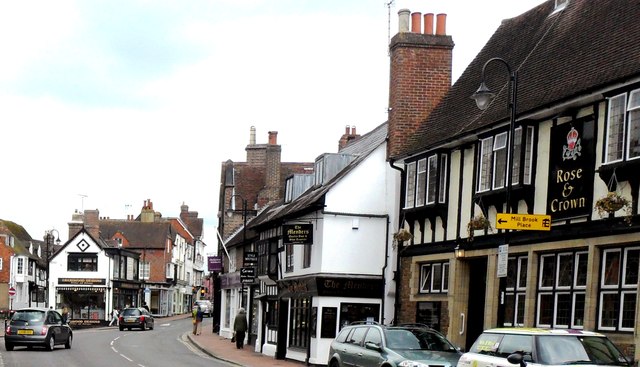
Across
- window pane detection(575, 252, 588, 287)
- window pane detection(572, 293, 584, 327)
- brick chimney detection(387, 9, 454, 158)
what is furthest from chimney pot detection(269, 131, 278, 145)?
window pane detection(572, 293, 584, 327)

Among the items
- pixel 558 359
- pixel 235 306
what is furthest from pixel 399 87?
pixel 235 306

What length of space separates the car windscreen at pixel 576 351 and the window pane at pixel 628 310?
11.3 ft

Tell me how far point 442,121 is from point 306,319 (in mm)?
8656

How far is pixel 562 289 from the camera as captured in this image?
1870 cm

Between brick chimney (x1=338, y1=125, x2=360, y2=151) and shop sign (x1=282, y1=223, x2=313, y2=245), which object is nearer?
shop sign (x1=282, y1=223, x2=313, y2=245)

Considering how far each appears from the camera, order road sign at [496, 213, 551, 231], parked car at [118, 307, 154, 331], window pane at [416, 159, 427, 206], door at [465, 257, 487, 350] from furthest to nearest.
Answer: parked car at [118, 307, 154, 331], window pane at [416, 159, 427, 206], door at [465, 257, 487, 350], road sign at [496, 213, 551, 231]

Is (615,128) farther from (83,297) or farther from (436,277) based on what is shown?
(83,297)

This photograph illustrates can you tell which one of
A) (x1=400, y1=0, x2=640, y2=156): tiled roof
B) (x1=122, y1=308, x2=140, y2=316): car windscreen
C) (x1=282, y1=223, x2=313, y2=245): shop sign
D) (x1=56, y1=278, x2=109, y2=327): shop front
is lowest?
(x1=56, y1=278, x2=109, y2=327): shop front

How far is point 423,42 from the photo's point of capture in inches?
1134

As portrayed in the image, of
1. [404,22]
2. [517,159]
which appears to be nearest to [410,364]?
[517,159]

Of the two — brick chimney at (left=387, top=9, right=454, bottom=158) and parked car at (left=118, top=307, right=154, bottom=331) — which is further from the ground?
brick chimney at (left=387, top=9, right=454, bottom=158)

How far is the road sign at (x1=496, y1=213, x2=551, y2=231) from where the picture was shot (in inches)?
647

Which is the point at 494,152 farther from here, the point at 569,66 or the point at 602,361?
the point at 602,361

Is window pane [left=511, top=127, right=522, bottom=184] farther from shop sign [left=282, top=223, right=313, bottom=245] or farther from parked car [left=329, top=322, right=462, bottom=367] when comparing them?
shop sign [left=282, top=223, right=313, bottom=245]
